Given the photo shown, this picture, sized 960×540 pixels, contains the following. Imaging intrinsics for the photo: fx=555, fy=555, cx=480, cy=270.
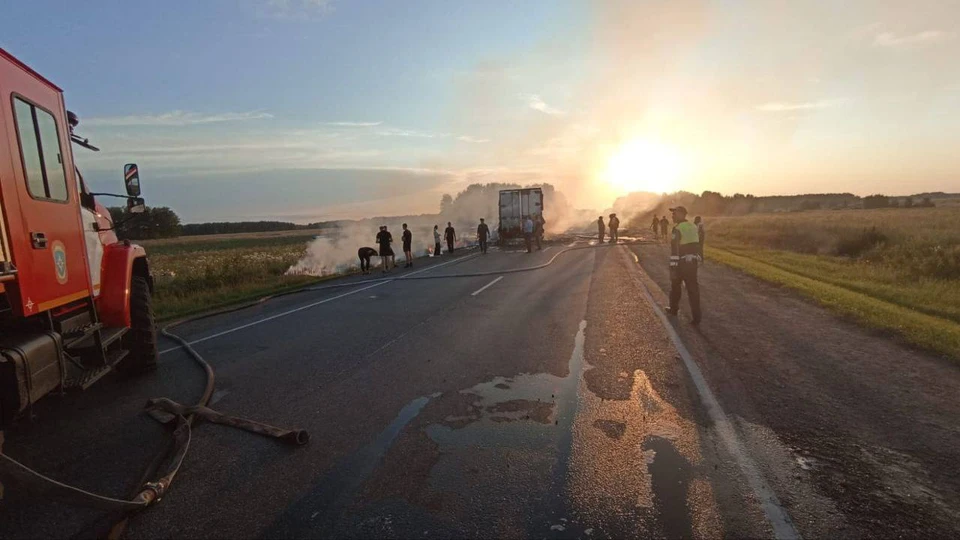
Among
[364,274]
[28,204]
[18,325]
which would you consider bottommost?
[364,274]

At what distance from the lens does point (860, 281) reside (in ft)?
50.0

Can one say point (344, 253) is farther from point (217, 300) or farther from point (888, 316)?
point (888, 316)

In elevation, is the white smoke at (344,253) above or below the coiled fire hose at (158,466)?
below

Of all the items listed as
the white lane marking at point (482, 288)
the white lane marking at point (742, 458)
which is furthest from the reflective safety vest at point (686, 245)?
the white lane marking at point (482, 288)

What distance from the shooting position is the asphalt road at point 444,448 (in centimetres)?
338

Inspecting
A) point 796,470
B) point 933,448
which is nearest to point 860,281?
point 933,448

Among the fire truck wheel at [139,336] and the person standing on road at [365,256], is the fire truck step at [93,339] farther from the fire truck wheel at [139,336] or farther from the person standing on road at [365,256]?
the person standing on road at [365,256]

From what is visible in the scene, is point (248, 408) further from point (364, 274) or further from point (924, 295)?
point (364, 274)

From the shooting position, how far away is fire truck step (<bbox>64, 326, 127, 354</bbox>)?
16.7 feet

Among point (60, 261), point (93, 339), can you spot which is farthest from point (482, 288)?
point (60, 261)

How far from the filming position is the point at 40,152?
192 inches

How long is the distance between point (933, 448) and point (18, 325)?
725 cm

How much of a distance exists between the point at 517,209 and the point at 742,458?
30.9 meters

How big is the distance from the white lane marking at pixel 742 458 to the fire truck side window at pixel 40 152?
5.93 meters
